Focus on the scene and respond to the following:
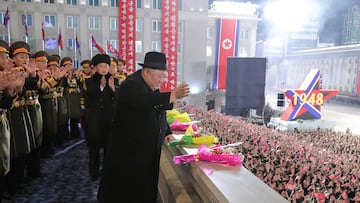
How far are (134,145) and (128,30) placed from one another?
10872mm

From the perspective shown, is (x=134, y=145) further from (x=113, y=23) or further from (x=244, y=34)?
(x=244, y=34)

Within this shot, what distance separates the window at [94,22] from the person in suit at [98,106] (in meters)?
11.7

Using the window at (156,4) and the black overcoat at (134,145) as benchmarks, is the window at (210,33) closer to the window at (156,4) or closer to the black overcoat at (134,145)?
the window at (156,4)

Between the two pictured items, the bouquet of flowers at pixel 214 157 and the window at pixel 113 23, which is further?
the window at pixel 113 23

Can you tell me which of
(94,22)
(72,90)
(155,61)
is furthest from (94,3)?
(155,61)

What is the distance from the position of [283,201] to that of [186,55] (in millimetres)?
13977

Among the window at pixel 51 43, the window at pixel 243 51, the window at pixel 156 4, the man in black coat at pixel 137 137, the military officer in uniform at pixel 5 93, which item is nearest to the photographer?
the man in black coat at pixel 137 137

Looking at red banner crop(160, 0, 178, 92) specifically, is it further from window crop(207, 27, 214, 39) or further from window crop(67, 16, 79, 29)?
window crop(207, 27, 214, 39)

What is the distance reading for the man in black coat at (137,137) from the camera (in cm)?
186

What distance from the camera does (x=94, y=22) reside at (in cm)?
1423

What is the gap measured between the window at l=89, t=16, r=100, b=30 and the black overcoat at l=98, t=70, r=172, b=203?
1338 cm

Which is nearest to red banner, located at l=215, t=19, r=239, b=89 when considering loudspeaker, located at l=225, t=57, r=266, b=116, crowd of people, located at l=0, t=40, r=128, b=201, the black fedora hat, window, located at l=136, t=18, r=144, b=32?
loudspeaker, located at l=225, t=57, r=266, b=116

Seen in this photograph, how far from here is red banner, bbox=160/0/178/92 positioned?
12164 millimetres

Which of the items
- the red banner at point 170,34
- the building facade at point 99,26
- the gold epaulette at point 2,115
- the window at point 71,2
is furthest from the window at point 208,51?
the gold epaulette at point 2,115
